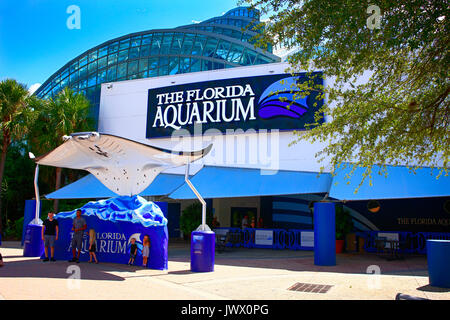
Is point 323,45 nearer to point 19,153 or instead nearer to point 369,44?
point 369,44

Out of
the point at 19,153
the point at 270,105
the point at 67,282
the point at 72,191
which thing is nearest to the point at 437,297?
the point at 67,282

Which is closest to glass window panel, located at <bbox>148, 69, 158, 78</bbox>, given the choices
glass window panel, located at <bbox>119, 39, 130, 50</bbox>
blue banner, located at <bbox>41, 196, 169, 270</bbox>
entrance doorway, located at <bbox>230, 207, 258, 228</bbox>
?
glass window panel, located at <bbox>119, 39, 130, 50</bbox>

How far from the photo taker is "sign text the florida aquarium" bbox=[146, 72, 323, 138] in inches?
795

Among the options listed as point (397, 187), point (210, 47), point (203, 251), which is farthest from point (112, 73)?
point (203, 251)

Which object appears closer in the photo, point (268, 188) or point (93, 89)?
point (268, 188)

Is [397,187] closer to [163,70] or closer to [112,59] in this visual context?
[163,70]

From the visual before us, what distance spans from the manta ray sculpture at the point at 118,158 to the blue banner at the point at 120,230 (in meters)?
0.71

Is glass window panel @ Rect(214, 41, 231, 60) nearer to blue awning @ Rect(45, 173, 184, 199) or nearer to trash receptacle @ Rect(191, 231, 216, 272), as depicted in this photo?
blue awning @ Rect(45, 173, 184, 199)

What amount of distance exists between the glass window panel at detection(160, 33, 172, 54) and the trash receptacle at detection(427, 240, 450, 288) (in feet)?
→ 86.6

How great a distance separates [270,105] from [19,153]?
1884 centimetres

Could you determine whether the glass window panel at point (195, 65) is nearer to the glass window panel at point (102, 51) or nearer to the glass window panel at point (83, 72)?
the glass window panel at point (102, 51)
